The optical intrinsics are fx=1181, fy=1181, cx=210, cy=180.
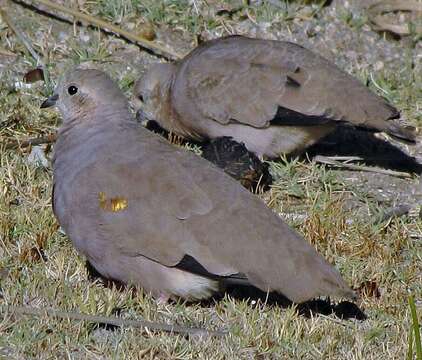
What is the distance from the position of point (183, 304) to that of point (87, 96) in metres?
1.30

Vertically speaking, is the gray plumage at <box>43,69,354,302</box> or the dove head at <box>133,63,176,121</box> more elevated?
the gray plumage at <box>43,69,354,302</box>

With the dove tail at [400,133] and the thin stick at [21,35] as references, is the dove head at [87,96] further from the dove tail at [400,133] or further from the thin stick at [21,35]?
the dove tail at [400,133]

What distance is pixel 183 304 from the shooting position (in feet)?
17.6

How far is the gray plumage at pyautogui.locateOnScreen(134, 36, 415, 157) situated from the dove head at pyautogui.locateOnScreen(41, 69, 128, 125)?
118 centimetres

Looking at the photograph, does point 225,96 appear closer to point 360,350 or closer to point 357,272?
point 357,272

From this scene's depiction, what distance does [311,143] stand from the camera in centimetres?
710

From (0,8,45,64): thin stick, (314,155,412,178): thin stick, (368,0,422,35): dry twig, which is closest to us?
(314,155,412,178): thin stick

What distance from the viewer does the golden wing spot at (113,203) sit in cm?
533

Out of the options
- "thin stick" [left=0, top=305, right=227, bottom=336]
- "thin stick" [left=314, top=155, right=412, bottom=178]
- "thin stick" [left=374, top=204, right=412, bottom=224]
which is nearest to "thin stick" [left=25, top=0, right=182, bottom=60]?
"thin stick" [left=314, top=155, right=412, bottom=178]

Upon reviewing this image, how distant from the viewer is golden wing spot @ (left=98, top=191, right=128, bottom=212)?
17.5 feet

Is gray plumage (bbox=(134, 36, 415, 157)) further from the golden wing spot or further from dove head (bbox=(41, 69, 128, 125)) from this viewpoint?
the golden wing spot

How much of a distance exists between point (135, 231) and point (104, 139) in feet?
2.03

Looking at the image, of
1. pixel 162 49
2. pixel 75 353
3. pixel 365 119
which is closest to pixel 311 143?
pixel 365 119

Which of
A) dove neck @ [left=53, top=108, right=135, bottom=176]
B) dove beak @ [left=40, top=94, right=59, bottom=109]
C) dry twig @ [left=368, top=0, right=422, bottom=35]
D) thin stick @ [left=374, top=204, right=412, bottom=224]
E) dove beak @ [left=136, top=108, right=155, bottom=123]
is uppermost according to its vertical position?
dove neck @ [left=53, top=108, right=135, bottom=176]
